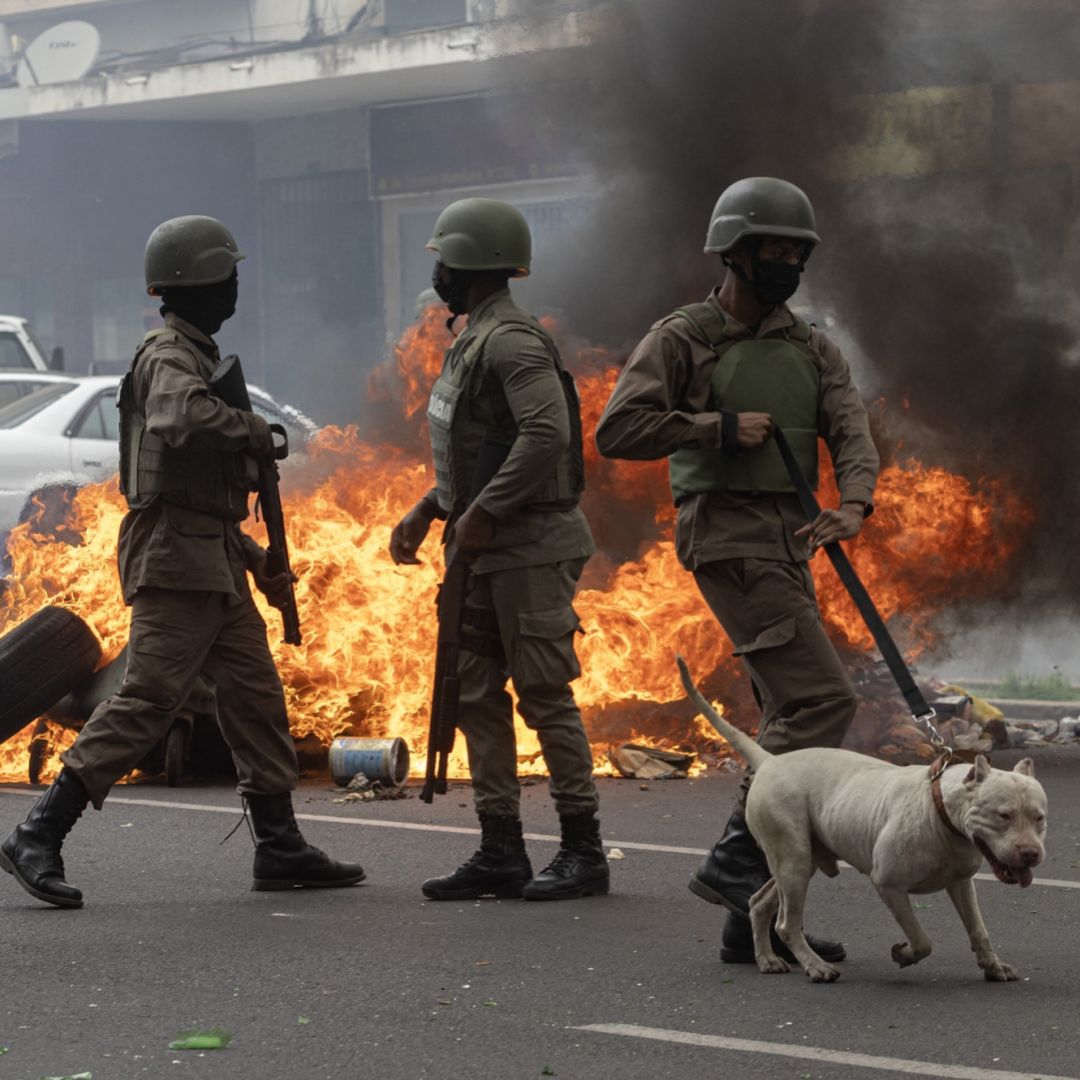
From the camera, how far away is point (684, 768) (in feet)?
29.7

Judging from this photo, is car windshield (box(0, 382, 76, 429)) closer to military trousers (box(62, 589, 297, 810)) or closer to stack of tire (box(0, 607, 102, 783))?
stack of tire (box(0, 607, 102, 783))

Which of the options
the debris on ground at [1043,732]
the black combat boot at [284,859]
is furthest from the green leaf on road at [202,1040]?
the debris on ground at [1043,732]

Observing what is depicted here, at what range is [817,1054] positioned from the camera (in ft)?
14.5

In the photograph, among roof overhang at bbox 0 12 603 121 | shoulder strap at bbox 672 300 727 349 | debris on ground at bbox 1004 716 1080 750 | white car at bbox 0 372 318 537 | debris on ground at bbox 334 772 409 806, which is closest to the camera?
shoulder strap at bbox 672 300 727 349

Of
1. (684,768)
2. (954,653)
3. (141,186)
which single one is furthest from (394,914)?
(141,186)

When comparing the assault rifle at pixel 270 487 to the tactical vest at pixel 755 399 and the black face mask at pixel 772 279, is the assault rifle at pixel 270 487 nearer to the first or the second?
the tactical vest at pixel 755 399

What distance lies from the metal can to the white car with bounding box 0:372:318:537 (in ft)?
22.1

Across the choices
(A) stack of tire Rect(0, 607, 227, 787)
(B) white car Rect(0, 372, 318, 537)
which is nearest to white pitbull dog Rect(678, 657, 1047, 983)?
(A) stack of tire Rect(0, 607, 227, 787)

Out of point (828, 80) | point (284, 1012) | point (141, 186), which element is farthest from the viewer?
point (141, 186)

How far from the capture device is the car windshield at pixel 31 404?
649 inches

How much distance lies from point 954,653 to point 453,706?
577cm

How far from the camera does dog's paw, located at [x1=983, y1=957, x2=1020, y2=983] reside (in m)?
5.03

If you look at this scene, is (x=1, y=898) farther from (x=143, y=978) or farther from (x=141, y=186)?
(x=141, y=186)

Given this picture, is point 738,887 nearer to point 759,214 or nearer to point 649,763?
point 759,214
